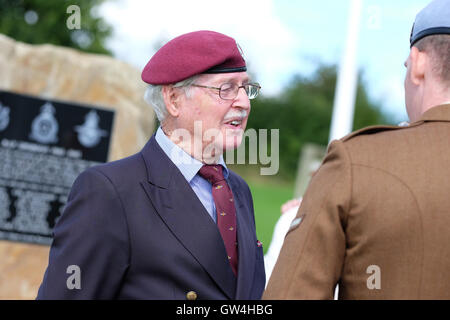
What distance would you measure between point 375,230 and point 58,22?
22.0m

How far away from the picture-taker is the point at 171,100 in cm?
223

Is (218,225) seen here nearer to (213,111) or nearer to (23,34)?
(213,111)

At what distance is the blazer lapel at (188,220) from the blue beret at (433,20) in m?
0.89

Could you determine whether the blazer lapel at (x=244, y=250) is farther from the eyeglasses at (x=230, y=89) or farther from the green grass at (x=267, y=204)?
the green grass at (x=267, y=204)

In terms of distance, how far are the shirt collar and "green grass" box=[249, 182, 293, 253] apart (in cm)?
1067

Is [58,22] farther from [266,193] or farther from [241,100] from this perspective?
[241,100]

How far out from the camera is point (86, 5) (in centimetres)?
2231

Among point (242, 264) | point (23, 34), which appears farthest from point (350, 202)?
point (23, 34)

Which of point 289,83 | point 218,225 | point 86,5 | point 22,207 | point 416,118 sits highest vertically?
point 86,5

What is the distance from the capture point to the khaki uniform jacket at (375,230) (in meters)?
1.50

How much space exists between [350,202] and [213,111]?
31.9 inches
